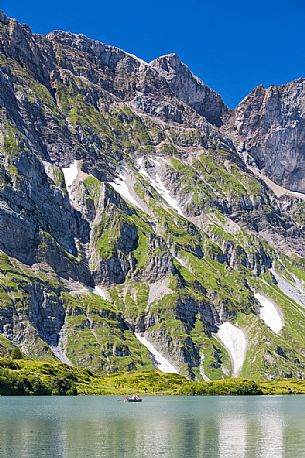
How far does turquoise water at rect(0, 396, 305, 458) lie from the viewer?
294ft

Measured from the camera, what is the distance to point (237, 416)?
155625 mm

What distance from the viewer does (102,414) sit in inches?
6166

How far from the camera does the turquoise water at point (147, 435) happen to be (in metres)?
89.7

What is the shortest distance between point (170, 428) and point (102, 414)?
127ft

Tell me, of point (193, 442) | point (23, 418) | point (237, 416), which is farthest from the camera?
point (237, 416)

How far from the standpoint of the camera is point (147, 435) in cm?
10938

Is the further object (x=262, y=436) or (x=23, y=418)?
(x=23, y=418)

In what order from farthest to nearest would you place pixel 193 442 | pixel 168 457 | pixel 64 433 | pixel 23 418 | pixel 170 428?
pixel 23 418 < pixel 170 428 < pixel 64 433 < pixel 193 442 < pixel 168 457

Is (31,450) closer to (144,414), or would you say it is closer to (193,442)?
(193,442)

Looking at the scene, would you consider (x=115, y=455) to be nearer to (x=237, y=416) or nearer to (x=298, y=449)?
(x=298, y=449)

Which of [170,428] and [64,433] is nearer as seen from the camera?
[64,433]

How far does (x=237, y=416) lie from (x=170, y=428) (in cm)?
3836

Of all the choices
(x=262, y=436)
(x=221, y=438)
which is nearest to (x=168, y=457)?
(x=221, y=438)

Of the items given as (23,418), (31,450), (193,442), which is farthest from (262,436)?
(23,418)
